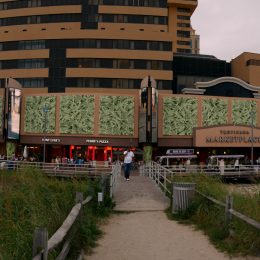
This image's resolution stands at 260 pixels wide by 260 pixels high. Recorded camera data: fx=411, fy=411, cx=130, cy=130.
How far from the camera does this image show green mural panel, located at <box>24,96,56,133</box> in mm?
48062

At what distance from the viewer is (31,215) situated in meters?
7.79

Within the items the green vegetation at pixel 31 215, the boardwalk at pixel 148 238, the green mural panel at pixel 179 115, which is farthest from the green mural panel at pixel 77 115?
the green vegetation at pixel 31 215

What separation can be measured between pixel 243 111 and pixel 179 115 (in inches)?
326

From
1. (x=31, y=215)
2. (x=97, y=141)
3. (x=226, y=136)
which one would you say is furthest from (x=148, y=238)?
(x=226, y=136)

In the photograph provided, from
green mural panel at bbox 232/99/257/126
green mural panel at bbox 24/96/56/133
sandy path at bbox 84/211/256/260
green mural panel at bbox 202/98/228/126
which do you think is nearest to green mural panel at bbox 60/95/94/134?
green mural panel at bbox 24/96/56/133

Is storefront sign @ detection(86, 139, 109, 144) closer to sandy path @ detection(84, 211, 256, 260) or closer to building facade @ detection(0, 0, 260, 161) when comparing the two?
building facade @ detection(0, 0, 260, 161)

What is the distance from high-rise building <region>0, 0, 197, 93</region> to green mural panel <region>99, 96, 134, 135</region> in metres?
11.5

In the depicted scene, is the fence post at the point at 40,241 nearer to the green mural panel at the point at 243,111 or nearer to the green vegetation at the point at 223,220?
the green vegetation at the point at 223,220

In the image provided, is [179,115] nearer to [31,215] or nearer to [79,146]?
[79,146]

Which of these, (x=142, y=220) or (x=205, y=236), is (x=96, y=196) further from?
(x=205, y=236)

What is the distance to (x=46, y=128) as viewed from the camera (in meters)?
48.1

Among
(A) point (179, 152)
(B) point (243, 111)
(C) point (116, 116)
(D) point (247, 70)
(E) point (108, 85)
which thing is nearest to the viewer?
(A) point (179, 152)

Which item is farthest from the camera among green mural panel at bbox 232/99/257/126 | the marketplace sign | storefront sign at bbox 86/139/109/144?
green mural panel at bbox 232/99/257/126

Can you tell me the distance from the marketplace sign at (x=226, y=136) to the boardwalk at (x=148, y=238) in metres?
32.9
